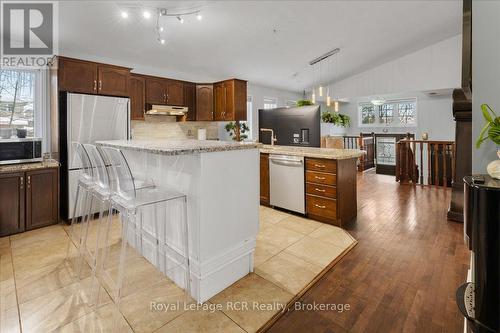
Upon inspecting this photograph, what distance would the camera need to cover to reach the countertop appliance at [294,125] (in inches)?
143

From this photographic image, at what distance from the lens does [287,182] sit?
373 centimetres

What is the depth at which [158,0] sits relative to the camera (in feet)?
9.93

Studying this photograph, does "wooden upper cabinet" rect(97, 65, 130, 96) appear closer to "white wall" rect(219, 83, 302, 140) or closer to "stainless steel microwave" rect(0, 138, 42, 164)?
"stainless steel microwave" rect(0, 138, 42, 164)

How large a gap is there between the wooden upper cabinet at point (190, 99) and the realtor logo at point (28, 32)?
217 centimetres

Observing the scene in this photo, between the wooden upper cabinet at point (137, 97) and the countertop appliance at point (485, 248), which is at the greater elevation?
the wooden upper cabinet at point (137, 97)

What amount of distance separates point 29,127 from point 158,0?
104 inches

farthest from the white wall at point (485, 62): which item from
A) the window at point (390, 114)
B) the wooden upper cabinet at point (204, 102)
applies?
the window at point (390, 114)

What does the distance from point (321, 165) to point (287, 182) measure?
0.62 meters

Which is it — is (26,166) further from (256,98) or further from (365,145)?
(365,145)

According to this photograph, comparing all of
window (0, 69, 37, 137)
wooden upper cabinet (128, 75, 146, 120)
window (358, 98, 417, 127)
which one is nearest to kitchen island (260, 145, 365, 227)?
wooden upper cabinet (128, 75, 146, 120)

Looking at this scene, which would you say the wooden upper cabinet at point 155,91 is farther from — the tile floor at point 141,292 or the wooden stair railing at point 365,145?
the wooden stair railing at point 365,145

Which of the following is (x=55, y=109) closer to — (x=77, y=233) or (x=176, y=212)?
(x=77, y=233)

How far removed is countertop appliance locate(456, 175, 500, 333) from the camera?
103cm

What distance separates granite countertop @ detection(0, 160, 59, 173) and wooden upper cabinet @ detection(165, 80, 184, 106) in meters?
2.23
